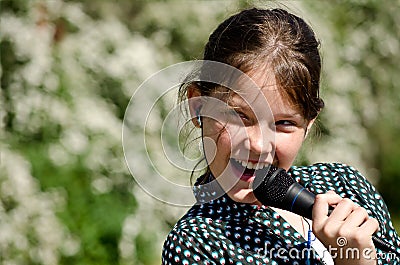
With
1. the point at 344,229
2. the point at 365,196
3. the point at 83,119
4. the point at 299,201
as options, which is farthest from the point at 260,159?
the point at 83,119

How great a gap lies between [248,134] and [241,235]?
22cm

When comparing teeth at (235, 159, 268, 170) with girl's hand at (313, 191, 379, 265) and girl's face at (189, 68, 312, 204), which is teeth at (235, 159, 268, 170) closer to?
girl's face at (189, 68, 312, 204)

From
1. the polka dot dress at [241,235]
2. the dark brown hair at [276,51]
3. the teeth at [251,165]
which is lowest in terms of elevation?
the polka dot dress at [241,235]

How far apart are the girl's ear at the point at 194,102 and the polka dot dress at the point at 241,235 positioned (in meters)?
0.16

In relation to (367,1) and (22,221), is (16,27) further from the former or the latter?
(367,1)

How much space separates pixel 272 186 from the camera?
153cm

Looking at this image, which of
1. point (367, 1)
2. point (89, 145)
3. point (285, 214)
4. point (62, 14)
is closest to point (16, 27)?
point (62, 14)

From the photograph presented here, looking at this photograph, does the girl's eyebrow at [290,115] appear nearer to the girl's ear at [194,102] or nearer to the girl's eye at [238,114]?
the girl's eye at [238,114]

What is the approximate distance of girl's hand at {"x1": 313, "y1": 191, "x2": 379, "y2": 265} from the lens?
1448 millimetres

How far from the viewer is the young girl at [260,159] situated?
1.50 metres

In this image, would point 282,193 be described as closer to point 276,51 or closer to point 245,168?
point 245,168

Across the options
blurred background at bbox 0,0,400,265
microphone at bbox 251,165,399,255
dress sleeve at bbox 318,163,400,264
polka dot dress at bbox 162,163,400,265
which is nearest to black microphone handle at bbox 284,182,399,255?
microphone at bbox 251,165,399,255

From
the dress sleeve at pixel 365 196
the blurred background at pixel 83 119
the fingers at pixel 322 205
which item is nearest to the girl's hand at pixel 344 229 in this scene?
the fingers at pixel 322 205

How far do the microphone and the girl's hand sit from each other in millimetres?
26
